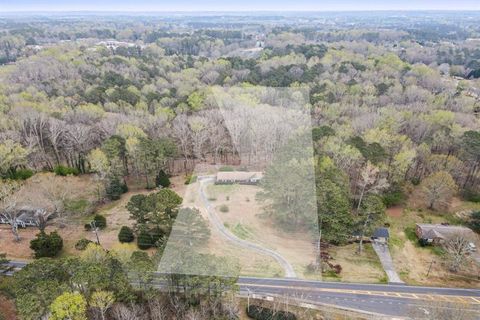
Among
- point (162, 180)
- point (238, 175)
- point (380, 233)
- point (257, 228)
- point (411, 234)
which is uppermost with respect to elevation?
point (238, 175)

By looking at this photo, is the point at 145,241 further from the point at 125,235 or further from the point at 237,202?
the point at 237,202

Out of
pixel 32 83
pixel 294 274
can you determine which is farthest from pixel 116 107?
pixel 294 274

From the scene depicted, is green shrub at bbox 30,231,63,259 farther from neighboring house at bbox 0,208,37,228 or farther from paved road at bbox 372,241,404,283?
paved road at bbox 372,241,404,283

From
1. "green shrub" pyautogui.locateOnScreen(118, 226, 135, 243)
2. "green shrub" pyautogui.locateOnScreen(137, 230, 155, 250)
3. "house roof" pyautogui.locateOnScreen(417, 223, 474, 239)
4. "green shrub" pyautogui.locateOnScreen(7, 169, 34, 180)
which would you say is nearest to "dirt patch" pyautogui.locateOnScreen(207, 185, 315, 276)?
"green shrub" pyautogui.locateOnScreen(137, 230, 155, 250)

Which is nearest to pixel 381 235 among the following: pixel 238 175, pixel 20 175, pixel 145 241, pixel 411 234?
pixel 411 234

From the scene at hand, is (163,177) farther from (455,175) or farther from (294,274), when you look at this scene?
(455,175)

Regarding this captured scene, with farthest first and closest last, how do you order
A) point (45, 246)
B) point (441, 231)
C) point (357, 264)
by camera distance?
point (441, 231)
point (357, 264)
point (45, 246)
